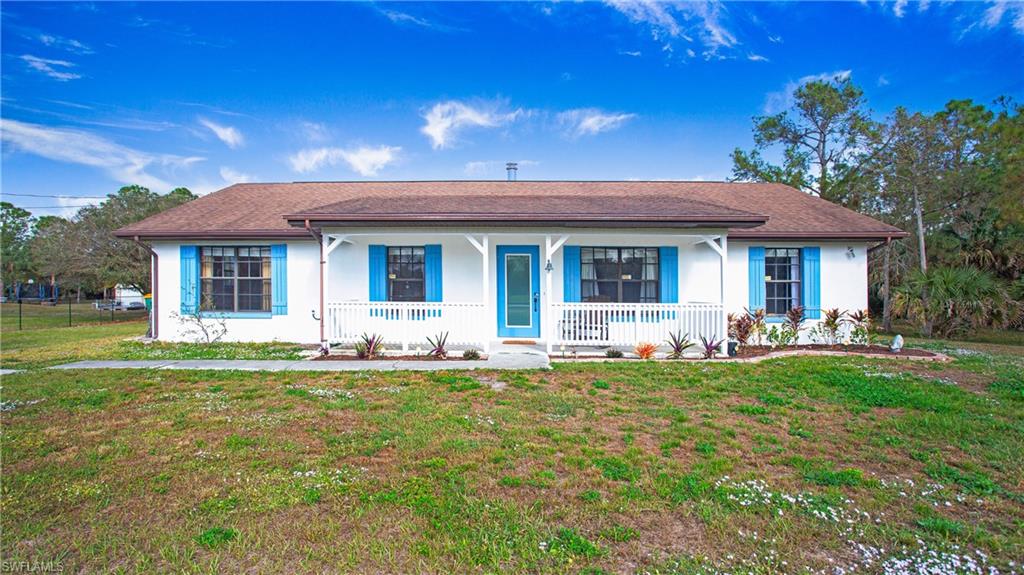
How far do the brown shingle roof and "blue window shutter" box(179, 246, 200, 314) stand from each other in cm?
52

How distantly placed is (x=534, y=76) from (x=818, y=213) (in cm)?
949

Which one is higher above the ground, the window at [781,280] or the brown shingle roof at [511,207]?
the brown shingle roof at [511,207]

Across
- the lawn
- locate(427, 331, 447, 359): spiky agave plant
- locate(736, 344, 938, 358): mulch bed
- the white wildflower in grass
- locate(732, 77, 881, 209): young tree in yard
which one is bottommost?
the lawn

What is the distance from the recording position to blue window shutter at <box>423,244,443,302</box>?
10227 mm

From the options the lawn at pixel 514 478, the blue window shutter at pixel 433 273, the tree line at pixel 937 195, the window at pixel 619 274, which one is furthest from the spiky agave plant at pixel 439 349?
the tree line at pixel 937 195

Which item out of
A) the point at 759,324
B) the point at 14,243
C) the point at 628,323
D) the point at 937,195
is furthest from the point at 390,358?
the point at 14,243

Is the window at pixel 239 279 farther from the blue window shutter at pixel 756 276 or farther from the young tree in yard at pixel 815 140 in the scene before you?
the young tree in yard at pixel 815 140

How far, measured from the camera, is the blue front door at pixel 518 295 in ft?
33.7

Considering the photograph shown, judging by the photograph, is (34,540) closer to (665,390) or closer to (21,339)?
(665,390)

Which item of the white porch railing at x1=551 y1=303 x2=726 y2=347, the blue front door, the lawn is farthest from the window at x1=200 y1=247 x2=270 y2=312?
the white porch railing at x1=551 y1=303 x2=726 y2=347

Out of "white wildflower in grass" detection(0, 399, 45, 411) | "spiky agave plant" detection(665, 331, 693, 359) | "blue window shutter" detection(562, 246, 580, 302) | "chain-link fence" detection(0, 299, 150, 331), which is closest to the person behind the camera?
"white wildflower in grass" detection(0, 399, 45, 411)

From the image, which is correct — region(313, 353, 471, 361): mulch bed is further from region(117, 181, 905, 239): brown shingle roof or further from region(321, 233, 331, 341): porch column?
region(117, 181, 905, 239): brown shingle roof

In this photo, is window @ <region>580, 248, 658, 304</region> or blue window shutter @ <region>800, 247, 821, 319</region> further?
window @ <region>580, 248, 658, 304</region>

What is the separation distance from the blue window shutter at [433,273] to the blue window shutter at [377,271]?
3.20ft
